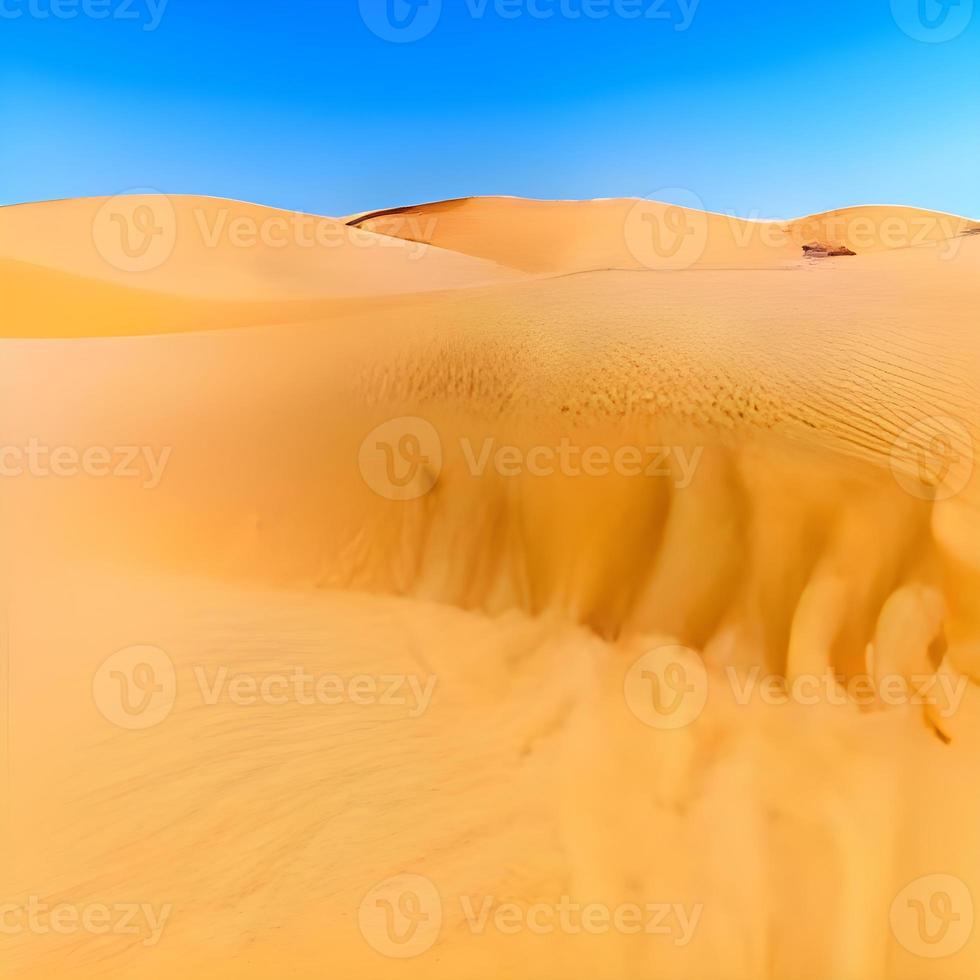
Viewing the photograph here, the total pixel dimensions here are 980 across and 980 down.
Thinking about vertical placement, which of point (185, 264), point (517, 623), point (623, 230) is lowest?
point (517, 623)

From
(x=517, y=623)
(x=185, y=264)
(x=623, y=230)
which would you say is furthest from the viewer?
(x=623, y=230)

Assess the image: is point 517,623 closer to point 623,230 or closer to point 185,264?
point 185,264

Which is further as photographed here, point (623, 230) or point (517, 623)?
point (623, 230)

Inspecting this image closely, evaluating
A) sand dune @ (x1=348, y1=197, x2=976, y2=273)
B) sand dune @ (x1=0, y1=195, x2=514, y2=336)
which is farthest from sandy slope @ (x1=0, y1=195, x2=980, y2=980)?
sand dune @ (x1=348, y1=197, x2=976, y2=273)

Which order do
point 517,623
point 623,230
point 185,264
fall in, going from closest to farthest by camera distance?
point 517,623
point 185,264
point 623,230

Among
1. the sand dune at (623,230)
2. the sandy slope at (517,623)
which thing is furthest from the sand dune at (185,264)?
the sand dune at (623,230)

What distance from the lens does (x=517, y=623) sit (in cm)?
388

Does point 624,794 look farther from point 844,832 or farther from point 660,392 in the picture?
point 660,392

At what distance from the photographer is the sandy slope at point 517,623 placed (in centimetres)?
229

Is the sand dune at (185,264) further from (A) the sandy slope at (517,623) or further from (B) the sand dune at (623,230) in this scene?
(B) the sand dune at (623,230)

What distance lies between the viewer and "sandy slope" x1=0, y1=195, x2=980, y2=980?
2287mm

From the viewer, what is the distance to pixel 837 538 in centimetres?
337

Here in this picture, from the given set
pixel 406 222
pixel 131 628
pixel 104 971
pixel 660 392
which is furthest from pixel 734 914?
pixel 406 222

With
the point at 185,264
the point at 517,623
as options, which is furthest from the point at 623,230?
the point at 517,623
